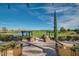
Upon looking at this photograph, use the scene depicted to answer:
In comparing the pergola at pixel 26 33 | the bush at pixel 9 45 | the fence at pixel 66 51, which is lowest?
the fence at pixel 66 51

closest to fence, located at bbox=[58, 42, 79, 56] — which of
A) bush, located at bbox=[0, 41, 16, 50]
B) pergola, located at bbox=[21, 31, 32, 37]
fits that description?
pergola, located at bbox=[21, 31, 32, 37]

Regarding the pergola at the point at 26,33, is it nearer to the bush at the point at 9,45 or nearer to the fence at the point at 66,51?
the bush at the point at 9,45

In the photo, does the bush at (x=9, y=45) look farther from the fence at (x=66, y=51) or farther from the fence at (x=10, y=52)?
the fence at (x=66, y=51)

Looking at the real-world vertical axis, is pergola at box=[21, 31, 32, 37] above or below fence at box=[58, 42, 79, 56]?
above

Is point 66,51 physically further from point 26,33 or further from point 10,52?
point 10,52

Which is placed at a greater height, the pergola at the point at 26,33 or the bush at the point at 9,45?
the pergola at the point at 26,33

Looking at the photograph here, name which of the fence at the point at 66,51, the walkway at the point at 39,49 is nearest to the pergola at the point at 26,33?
the walkway at the point at 39,49

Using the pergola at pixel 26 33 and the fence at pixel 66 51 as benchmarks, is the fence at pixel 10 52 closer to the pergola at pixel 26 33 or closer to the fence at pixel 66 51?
the pergola at pixel 26 33

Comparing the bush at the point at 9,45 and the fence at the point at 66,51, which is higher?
the bush at the point at 9,45

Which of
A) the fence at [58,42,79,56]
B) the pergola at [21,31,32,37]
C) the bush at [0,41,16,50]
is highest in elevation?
the pergola at [21,31,32,37]

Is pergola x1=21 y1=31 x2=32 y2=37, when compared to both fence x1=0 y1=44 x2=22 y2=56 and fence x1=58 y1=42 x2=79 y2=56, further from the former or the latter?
fence x1=58 y1=42 x2=79 y2=56

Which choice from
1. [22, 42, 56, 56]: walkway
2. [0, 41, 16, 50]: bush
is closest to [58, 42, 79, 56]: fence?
[22, 42, 56, 56]: walkway

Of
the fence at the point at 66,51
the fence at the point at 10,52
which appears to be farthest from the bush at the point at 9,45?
the fence at the point at 66,51

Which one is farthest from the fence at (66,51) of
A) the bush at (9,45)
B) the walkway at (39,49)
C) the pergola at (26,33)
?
the bush at (9,45)
